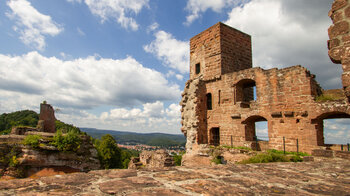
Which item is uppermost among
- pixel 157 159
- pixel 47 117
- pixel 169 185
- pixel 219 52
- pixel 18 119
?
pixel 219 52

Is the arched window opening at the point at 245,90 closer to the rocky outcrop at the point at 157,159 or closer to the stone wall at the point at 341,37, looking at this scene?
the rocky outcrop at the point at 157,159

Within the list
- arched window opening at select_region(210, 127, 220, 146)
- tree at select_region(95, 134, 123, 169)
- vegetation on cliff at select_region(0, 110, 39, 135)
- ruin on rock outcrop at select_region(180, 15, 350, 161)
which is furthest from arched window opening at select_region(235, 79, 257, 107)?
vegetation on cliff at select_region(0, 110, 39, 135)

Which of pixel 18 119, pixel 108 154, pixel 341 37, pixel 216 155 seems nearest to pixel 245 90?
pixel 216 155

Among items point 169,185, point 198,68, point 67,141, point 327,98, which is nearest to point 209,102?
point 198,68

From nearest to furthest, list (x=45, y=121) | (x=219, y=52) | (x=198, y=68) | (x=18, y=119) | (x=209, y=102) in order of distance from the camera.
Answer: (x=219, y=52)
(x=209, y=102)
(x=45, y=121)
(x=198, y=68)
(x=18, y=119)

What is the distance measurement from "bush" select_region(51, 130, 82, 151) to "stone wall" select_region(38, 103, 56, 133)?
5532 mm

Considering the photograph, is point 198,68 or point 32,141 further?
point 198,68

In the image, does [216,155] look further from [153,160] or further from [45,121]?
[45,121]

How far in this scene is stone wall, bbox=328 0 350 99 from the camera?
361cm

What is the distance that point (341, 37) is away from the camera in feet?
12.3

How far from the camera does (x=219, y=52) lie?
14.9 metres

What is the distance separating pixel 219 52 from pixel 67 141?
37.3 feet

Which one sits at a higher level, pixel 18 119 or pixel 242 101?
pixel 242 101

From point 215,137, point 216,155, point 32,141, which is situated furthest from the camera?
point 215,137
